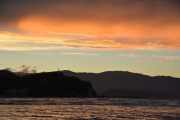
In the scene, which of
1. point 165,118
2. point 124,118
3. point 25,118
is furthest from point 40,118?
point 165,118

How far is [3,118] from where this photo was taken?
57.2 m

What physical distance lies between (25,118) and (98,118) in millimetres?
8751

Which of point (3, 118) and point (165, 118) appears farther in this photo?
point (165, 118)

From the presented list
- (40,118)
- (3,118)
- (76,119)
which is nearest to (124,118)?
(76,119)

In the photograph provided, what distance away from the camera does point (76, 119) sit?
58750 millimetres

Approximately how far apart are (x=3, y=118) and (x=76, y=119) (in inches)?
332

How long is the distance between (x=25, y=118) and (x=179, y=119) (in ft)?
60.0

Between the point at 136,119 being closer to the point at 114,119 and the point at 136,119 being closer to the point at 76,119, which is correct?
the point at 114,119

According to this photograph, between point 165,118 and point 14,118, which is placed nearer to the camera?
point 14,118

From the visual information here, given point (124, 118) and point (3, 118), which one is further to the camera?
point (124, 118)

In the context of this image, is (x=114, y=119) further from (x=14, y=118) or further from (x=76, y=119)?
(x=14, y=118)

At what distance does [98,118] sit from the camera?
198 feet

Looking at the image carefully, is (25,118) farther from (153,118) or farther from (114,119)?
(153,118)

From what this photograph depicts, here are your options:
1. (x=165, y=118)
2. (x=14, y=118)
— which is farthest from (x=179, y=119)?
(x=14, y=118)
